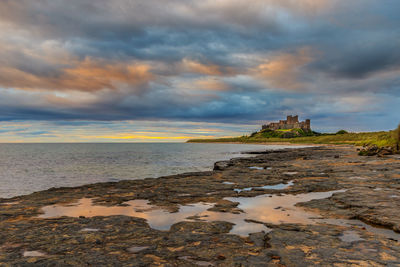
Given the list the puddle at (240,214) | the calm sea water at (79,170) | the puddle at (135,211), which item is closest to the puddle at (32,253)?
the puddle at (240,214)

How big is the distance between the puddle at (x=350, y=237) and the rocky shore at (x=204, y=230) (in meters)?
0.04

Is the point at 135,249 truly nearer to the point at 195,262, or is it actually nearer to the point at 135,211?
the point at 195,262

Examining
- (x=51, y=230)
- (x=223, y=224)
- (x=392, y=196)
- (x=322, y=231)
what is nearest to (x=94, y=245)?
(x=51, y=230)

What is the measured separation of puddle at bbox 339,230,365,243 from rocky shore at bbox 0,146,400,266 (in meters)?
0.04

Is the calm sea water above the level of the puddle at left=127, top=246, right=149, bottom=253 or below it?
below

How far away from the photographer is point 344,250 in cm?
646

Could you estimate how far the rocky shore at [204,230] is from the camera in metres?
6.12

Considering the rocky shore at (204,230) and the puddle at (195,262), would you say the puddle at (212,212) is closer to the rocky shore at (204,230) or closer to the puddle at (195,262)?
the rocky shore at (204,230)

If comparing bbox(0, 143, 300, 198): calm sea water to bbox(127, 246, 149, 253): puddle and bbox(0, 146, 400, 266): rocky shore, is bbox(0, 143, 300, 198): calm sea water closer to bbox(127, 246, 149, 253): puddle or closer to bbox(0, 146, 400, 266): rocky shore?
bbox(0, 146, 400, 266): rocky shore

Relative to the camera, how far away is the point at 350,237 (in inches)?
295

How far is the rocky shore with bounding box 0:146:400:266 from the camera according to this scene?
6125mm

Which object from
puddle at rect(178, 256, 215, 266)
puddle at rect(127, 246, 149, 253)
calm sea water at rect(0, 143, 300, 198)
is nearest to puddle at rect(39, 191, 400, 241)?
puddle at rect(127, 246, 149, 253)

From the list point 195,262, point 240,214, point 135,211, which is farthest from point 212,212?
point 195,262

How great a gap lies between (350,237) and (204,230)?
4.56 m
